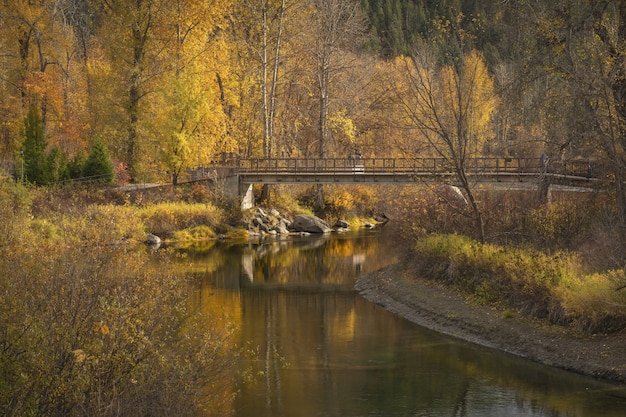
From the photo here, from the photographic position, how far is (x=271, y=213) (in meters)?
53.6

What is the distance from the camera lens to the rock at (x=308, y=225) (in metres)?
52.7

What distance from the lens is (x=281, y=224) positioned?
2058 inches

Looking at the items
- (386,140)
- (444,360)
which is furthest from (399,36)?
(444,360)

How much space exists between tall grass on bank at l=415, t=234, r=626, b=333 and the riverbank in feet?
1.27

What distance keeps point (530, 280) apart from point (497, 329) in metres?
1.72

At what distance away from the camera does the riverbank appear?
62.5 feet

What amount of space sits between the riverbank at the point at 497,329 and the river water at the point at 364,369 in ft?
1.35

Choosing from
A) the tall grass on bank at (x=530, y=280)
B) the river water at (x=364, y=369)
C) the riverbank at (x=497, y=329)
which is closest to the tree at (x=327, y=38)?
the river water at (x=364, y=369)

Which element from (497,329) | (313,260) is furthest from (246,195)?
(497,329)

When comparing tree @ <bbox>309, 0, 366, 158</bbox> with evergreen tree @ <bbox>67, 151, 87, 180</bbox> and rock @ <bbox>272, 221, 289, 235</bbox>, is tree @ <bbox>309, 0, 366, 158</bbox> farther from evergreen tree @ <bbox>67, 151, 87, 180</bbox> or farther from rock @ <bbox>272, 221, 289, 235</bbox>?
evergreen tree @ <bbox>67, 151, 87, 180</bbox>

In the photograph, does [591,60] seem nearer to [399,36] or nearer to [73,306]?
[73,306]

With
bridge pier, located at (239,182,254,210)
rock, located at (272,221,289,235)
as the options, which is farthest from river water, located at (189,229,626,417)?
bridge pier, located at (239,182,254,210)

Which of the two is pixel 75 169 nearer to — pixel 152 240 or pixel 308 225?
pixel 152 240

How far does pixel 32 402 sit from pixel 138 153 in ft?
133
